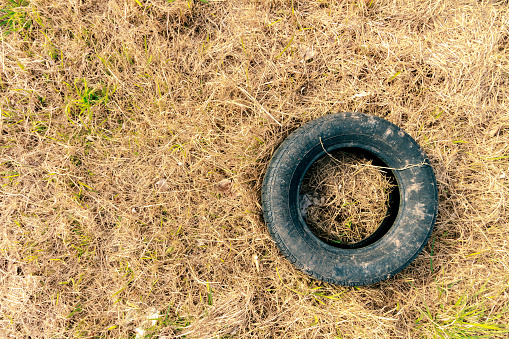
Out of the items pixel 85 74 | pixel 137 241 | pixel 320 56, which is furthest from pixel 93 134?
pixel 320 56

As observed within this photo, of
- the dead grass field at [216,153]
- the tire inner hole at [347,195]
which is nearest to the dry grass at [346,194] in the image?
→ the tire inner hole at [347,195]

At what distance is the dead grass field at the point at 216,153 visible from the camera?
2920mm

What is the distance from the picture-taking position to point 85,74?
311 centimetres

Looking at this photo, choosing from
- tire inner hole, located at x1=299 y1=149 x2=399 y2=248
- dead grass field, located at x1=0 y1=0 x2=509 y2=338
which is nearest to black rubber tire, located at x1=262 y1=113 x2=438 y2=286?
tire inner hole, located at x1=299 y1=149 x2=399 y2=248

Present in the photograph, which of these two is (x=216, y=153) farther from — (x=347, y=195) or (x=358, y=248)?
(x=358, y=248)

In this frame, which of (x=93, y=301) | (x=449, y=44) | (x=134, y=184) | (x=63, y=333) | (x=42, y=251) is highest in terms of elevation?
(x=449, y=44)

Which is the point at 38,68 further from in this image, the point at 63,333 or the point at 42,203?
the point at 63,333

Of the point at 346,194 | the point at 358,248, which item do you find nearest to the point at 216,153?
the point at 346,194

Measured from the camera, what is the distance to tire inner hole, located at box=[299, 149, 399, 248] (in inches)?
116

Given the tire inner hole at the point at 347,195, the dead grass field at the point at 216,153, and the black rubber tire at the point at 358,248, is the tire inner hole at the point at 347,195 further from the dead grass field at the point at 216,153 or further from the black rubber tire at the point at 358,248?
the dead grass field at the point at 216,153

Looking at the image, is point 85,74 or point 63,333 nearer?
point 63,333

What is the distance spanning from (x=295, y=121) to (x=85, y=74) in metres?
2.32

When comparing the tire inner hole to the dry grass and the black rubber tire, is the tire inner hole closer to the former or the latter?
the dry grass

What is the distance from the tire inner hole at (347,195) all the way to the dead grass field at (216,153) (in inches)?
19.3
